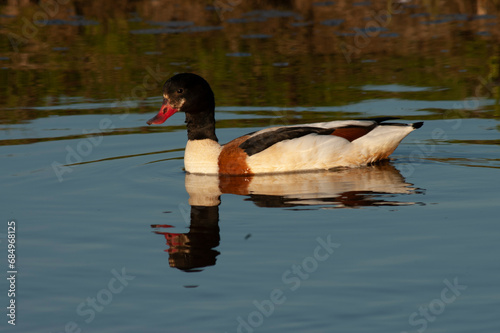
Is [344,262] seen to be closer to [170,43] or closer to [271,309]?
[271,309]

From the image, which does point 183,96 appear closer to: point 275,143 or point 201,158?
point 201,158

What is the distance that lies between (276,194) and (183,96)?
7.46 feet

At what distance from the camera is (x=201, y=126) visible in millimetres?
11289

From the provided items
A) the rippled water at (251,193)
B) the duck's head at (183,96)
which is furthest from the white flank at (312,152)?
the duck's head at (183,96)

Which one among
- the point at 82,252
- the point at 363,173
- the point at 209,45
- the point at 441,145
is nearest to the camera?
the point at 82,252

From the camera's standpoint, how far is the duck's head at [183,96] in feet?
36.4

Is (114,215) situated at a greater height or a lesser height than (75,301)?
greater

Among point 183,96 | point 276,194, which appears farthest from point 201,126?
point 276,194

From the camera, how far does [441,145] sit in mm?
11555

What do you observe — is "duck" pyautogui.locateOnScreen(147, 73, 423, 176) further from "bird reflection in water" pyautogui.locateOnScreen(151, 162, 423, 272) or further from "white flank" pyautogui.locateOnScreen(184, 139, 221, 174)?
"bird reflection in water" pyautogui.locateOnScreen(151, 162, 423, 272)

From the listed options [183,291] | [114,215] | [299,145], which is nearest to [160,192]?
[114,215]

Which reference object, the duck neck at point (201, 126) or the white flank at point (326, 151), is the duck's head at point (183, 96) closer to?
the duck neck at point (201, 126)

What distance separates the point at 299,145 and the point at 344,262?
12.5ft

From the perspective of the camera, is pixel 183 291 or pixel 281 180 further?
pixel 281 180
